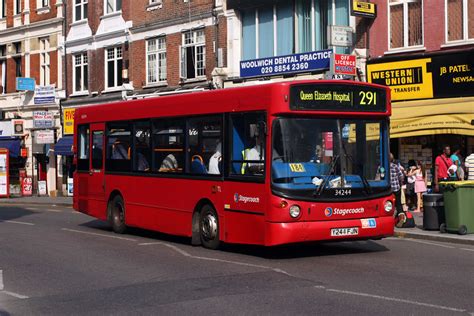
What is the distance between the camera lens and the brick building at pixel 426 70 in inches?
846

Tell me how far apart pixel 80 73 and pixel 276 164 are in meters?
27.5

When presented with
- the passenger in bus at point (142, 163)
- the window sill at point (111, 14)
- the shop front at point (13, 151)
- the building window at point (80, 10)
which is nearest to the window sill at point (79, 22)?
the building window at point (80, 10)

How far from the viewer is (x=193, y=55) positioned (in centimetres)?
3067

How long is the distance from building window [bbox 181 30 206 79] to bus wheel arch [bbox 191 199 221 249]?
1676 cm

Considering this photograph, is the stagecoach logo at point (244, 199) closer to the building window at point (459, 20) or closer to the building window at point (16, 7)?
the building window at point (459, 20)

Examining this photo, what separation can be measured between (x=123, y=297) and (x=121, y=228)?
313 inches

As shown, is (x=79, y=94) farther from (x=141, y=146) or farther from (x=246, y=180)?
(x=246, y=180)

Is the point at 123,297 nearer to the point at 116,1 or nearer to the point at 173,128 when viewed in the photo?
the point at 173,128

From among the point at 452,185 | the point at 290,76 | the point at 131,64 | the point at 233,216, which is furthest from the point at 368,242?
the point at 131,64

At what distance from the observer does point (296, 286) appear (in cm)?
964

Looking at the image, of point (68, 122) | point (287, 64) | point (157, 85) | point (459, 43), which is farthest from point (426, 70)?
point (68, 122)

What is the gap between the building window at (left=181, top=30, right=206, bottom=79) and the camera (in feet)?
99.2

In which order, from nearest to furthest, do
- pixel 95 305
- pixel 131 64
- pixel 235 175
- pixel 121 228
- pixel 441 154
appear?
1. pixel 95 305
2. pixel 235 175
3. pixel 121 228
4. pixel 441 154
5. pixel 131 64

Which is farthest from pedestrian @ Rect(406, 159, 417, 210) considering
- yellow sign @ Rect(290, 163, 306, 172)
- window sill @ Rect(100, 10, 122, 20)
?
window sill @ Rect(100, 10, 122, 20)
